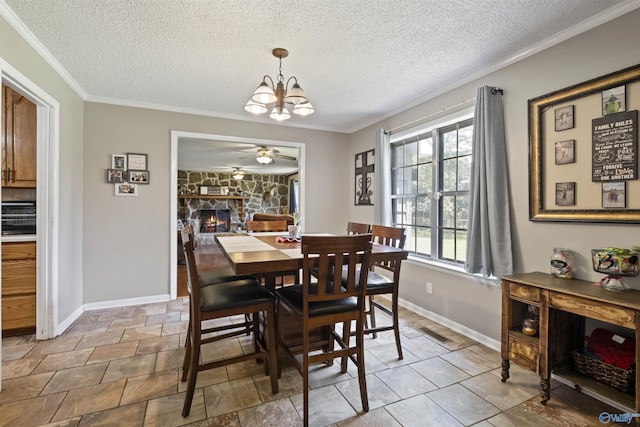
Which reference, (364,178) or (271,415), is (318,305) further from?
(364,178)

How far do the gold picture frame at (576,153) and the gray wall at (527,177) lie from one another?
0.05 metres

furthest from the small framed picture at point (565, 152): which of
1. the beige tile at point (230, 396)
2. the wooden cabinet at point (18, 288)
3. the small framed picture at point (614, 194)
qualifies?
the wooden cabinet at point (18, 288)

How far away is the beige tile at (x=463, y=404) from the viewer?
5.49 feet

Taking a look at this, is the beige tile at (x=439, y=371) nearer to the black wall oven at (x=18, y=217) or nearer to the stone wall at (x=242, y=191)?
the black wall oven at (x=18, y=217)

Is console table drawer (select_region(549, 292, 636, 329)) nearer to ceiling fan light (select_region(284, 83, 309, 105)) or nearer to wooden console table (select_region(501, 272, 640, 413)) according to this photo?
wooden console table (select_region(501, 272, 640, 413))

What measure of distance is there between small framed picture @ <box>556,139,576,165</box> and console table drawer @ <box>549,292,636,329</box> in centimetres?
94

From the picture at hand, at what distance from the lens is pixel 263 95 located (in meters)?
2.08

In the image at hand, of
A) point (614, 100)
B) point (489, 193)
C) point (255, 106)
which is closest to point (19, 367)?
point (255, 106)

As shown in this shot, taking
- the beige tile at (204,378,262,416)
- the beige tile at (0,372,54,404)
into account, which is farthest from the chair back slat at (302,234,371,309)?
the beige tile at (0,372,54,404)

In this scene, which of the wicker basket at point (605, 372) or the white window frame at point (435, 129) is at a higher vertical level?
the white window frame at point (435, 129)

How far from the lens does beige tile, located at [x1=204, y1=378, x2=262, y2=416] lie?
172cm

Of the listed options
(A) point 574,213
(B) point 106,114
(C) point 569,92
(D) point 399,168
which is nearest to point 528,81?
(C) point 569,92

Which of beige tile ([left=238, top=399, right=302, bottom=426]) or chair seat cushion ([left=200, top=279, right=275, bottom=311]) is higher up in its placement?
chair seat cushion ([left=200, top=279, right=275, bottom=311])

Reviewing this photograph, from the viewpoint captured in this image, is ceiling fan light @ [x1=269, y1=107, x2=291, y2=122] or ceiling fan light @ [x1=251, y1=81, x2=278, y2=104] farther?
ceiling fan light @ [x1=269, y1=107, x2=291, y2=122]
